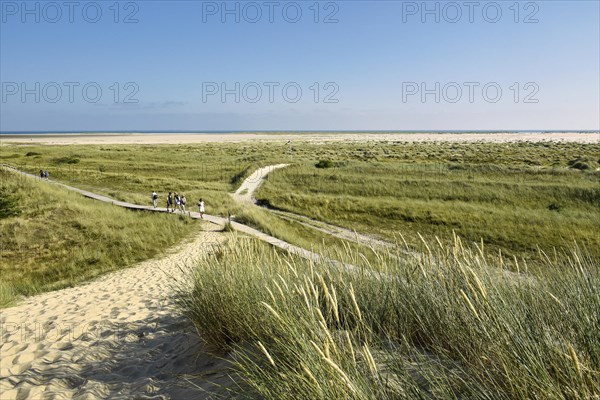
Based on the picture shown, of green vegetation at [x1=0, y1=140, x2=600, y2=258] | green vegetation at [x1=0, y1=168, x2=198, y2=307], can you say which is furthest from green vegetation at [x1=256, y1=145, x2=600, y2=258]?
green vegetation at [x1=0, y1=168, x2=198, y2=307]

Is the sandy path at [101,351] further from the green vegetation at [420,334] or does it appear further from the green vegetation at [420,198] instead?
the green vegetation at [420,198]

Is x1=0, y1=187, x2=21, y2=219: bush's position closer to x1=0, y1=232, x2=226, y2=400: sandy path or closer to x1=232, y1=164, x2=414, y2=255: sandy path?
x1=0, y1=232, x2=226, y2=400: sandy path

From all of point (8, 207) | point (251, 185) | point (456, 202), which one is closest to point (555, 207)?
point (456, 202)

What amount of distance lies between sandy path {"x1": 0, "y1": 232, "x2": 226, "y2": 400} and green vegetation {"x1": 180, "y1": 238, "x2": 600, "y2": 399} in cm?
62

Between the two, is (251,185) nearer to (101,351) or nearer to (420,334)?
(101,351)

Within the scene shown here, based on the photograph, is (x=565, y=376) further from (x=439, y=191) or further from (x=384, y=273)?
(x=439, y=191)

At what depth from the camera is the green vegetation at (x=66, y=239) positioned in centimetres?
1438

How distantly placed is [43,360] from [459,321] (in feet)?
18.4

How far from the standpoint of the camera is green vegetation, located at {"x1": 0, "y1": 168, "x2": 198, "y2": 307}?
14375 millimetres

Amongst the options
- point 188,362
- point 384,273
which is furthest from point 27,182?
point 384,273

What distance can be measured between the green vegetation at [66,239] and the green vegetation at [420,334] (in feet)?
33.6

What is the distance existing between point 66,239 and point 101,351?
51.2 feet

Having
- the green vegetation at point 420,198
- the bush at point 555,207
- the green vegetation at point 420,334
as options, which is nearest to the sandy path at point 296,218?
the green vegetation at point 420,198

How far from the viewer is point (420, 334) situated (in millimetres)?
3217
